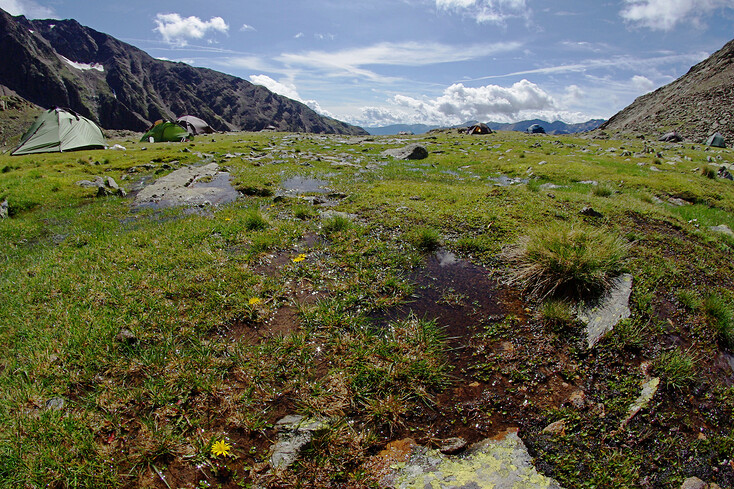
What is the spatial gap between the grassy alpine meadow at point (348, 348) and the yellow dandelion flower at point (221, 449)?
1 cm

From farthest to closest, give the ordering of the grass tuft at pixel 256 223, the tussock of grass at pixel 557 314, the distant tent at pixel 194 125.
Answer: the distant tent at pixel 194 125 → the grass tuft at pixel 256 223 → the tussock of grass at pixel 557 314

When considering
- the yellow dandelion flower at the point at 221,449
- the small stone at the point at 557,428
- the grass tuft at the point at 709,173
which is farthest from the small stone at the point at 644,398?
the grass tuft at the point at 709,173

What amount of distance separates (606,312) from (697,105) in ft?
286

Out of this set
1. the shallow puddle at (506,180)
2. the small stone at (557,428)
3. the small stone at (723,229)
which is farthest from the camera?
the shallow puddle at (506,180)

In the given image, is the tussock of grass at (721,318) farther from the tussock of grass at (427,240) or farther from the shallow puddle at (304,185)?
the shallow puddle at (304,185)

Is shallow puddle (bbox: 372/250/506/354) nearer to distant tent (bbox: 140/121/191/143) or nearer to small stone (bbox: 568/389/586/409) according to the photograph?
small stone (bbox: 568/389/586/409)

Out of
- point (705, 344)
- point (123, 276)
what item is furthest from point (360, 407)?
point (123, 276)

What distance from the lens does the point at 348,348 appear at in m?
5.24

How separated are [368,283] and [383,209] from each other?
542 cm

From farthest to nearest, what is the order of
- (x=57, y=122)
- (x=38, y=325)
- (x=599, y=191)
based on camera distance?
(x=57, y=122)
(x=599, y=191)
(x=38, y=325)

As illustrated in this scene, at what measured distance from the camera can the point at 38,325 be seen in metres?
5.49

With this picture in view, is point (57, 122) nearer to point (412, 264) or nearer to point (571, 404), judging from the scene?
point (412, 264)

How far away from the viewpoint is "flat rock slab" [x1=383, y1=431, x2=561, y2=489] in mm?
3334

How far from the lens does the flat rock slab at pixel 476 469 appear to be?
333 cm
